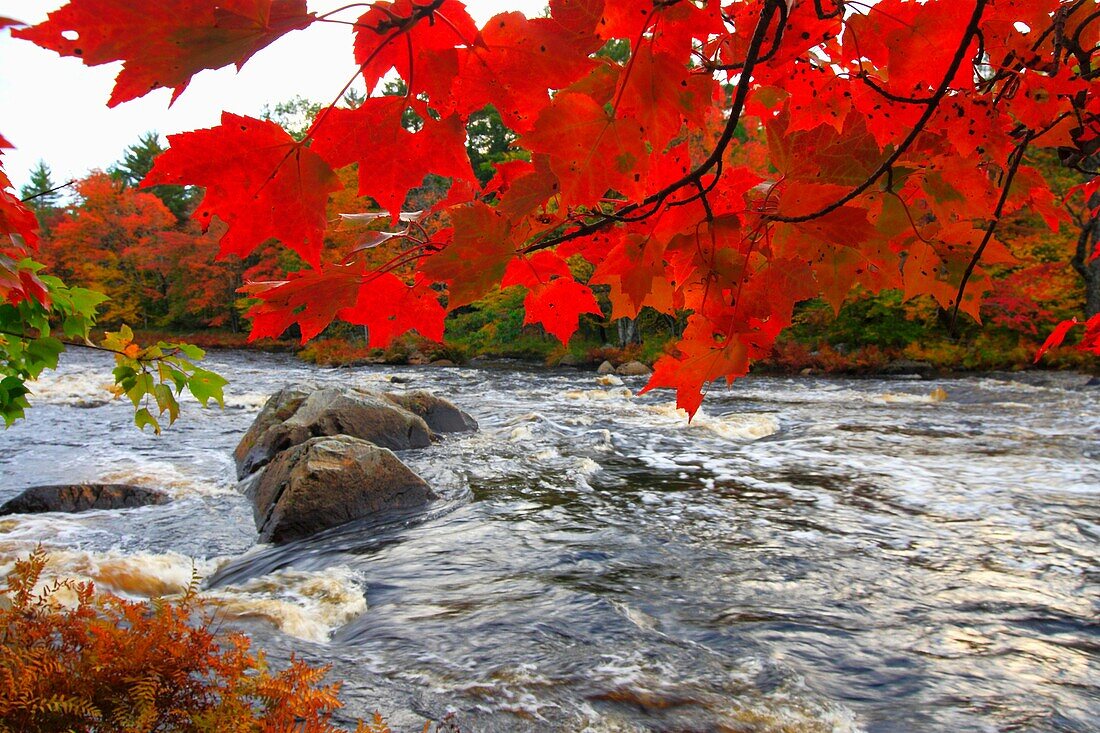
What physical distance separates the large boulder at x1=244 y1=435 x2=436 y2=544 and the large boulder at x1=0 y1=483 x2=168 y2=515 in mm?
859

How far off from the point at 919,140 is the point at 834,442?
22.9 ft

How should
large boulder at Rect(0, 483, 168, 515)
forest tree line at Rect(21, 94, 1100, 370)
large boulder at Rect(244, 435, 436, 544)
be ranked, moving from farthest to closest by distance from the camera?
forest tree line at Rect(21, 94, 1100, 370)
large boulder at Rect(0, 483, 168, 515)
large boulder at Rect(244, 435, 436, 544)

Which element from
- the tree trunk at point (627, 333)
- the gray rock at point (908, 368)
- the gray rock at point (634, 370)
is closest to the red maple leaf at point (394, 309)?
the gray rock at point (634, 370)

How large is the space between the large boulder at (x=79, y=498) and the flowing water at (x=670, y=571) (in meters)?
0.19

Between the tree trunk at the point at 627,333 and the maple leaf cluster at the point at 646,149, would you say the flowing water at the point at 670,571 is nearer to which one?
the maple leaf cluster at the point at 646,149

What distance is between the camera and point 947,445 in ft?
22.5

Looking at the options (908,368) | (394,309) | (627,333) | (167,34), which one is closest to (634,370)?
(627,333)

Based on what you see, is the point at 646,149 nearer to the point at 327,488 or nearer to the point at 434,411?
the point at 327,488

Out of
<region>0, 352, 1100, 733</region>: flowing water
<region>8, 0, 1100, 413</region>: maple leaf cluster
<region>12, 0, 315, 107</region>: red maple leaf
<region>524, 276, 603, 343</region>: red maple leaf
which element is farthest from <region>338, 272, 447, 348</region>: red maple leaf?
<region>0, 352, 1100, 733</region>: flowing water

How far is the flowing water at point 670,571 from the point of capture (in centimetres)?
262

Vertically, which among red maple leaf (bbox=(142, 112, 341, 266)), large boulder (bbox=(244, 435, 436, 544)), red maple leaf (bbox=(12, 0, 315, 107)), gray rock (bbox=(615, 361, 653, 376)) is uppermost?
red maple leaf (bbox=(12, 0, 315, 107))

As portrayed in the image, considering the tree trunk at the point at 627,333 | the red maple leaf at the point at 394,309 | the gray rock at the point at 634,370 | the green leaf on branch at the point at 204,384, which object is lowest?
the gray rock at the point at 634,370

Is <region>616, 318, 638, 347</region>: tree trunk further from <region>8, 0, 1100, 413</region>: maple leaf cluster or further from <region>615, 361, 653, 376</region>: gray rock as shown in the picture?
<region>8, 0, 1100, 413</region>: maple leaf cluster

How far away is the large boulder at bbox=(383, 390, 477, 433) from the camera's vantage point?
26.5ft
